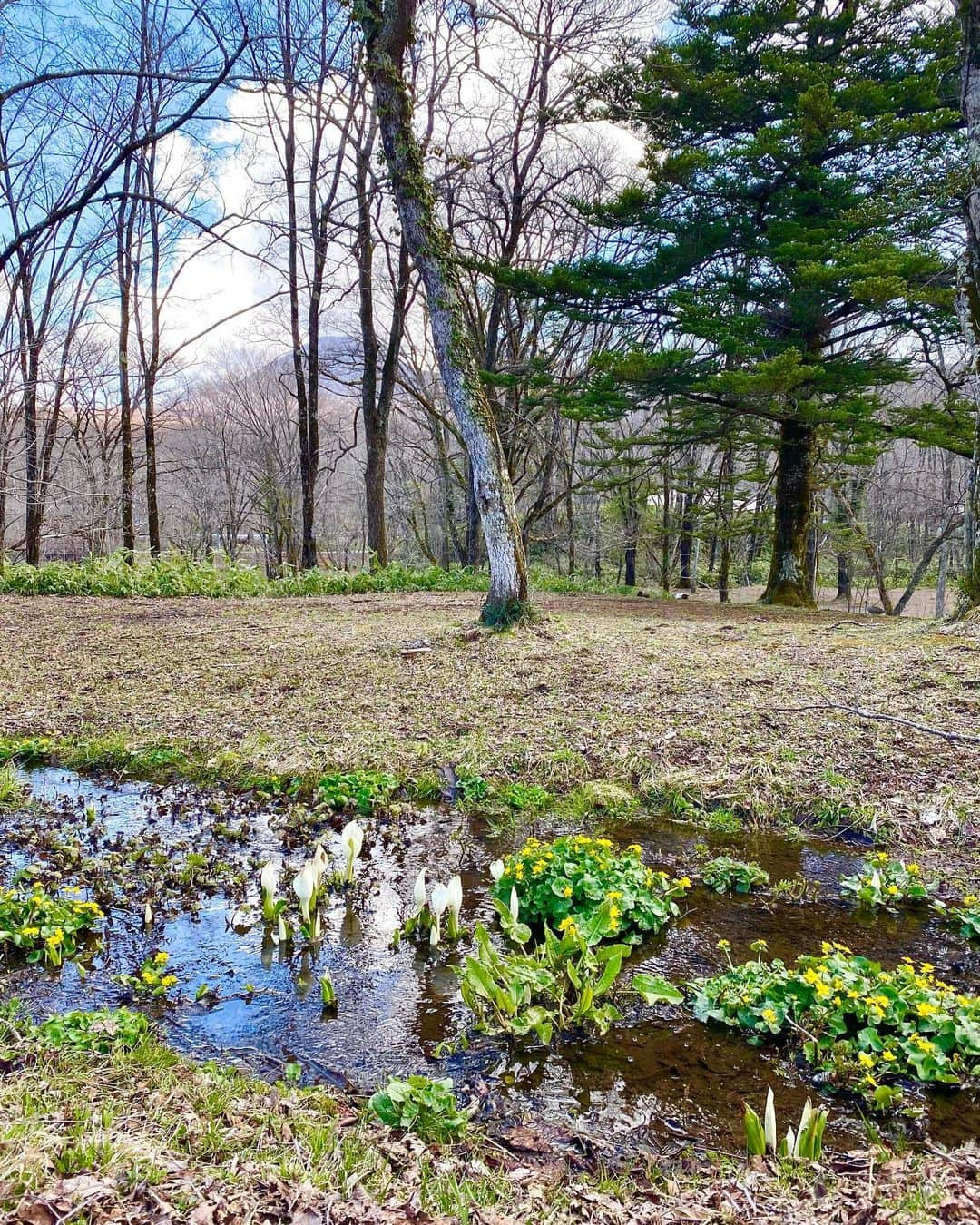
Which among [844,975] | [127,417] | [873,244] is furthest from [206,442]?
[844,975]

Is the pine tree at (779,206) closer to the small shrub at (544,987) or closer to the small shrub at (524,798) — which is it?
the small shrub at (524,798)

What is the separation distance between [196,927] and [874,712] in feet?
12.5

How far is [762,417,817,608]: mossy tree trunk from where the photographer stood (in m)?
11.2

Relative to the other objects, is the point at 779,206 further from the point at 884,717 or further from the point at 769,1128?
the point at 769,1128

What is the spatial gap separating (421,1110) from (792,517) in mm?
11174

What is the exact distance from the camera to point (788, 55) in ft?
29.9

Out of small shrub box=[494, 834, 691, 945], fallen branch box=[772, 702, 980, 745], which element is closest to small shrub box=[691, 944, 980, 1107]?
small shrub box=[494, 834, 691, 945]

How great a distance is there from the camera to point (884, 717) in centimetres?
405

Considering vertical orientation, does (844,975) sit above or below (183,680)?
below

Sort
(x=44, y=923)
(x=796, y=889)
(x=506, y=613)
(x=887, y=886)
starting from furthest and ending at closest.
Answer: (x=506, y=613), (x=796, y=889), (x=887, y=886), (x=44, y=923)

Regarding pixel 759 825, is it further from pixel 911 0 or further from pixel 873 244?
pixel 911 0

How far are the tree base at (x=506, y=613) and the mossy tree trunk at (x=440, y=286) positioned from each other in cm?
20

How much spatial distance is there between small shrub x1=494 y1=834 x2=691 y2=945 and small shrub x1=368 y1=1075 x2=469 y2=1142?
86 centimetres

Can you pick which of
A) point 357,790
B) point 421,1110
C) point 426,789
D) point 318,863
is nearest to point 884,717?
point 426,789
